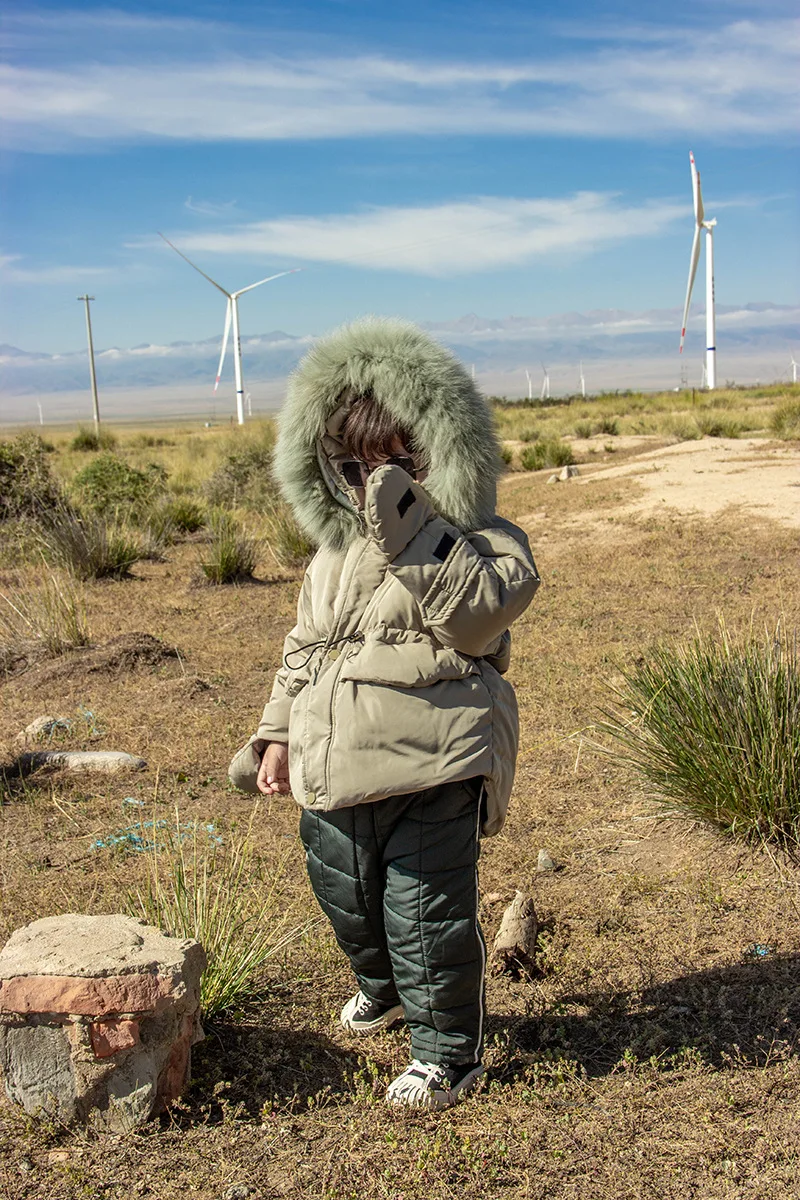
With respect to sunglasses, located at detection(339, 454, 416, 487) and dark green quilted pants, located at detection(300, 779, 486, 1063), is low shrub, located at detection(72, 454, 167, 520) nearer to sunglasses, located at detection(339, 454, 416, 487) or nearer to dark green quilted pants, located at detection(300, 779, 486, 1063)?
sunglasses, located at detection(339, 454, 416, 487)

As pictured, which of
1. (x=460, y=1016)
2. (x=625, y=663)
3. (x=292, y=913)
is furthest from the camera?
(x=625, y=663)

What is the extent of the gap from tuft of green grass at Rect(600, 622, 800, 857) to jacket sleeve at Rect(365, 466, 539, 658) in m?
2.08

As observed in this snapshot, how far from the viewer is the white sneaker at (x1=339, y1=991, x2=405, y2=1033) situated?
306cm

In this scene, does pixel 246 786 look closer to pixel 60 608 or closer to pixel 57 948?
pixel 57 948

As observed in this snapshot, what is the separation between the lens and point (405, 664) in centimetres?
245

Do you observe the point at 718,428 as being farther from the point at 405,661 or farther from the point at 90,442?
the point at 90,442

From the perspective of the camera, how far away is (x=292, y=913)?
3887 mm

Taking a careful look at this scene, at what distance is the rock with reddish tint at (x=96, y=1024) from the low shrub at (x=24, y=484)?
11.8 metres

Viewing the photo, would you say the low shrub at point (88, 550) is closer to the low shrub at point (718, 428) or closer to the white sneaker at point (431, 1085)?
the white sneaker at point (431, 1085)

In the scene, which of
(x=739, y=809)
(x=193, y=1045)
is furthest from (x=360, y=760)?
(x=739, y=809)

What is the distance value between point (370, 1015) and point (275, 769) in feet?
2.63

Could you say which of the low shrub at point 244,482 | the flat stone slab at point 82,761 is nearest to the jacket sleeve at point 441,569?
the flat stone slab at point 82,761

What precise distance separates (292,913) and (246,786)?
1123 mm

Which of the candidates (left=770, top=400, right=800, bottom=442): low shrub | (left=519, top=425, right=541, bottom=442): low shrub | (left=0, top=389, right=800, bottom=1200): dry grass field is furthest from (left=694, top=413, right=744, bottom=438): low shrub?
(left=0, top=389, right=800, bottom=1200): dry grass field
